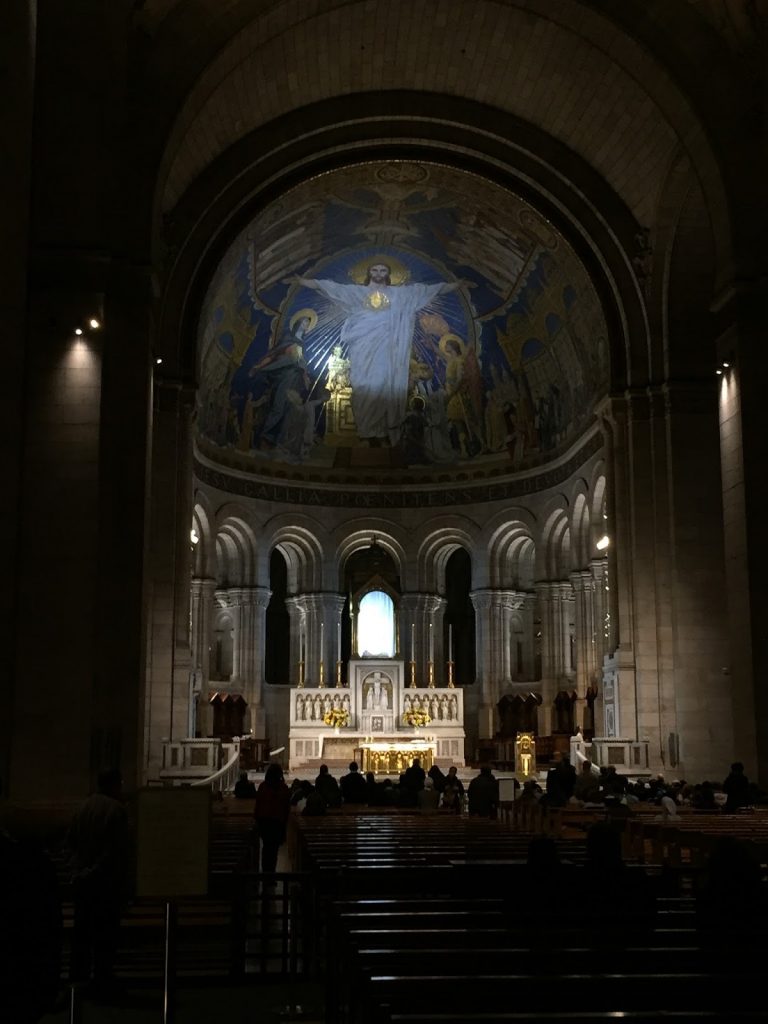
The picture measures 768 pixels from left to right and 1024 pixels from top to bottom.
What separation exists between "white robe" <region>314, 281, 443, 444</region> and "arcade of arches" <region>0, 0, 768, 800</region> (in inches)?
4.2

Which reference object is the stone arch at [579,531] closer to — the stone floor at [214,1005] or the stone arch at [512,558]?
the stone arch at [512,558]

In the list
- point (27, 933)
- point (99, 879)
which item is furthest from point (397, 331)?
point (27, 933)

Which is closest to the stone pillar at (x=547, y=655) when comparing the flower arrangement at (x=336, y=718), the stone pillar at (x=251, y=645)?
the flower arrangement at (x=336, y=718)

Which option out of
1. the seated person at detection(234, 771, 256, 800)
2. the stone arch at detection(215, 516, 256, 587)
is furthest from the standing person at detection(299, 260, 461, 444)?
the seated person at detection(234, 771, 256, 800)

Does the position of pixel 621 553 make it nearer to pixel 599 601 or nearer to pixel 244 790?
pixel 599 601

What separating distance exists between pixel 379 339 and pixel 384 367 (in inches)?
45.4

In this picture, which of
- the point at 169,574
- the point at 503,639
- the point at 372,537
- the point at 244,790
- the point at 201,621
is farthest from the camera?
the point at 372,537

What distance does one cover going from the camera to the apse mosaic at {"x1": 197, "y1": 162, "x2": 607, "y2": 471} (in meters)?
32.6

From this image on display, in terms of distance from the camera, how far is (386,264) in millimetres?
37031

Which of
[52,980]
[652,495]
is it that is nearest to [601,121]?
[652,495]

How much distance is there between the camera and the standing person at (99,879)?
308 inches

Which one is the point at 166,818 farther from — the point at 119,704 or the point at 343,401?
the point at 343,401

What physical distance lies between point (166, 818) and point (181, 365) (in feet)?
71.9

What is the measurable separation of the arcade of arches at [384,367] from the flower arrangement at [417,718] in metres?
3.32
